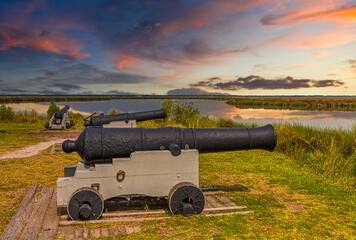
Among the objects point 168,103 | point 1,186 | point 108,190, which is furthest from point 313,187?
point 168,103

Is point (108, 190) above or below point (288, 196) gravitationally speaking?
above

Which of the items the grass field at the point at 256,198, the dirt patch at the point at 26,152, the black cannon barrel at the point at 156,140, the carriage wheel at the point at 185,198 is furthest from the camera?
the dirt patch at the point at 26,152

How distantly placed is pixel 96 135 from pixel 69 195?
841 millimetres

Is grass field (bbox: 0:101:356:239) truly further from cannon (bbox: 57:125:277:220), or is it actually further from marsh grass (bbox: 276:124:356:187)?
cannon (bbox: 57:125:277:220)

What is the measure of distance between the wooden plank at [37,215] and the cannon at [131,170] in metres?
0.36

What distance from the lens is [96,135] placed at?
342 cm

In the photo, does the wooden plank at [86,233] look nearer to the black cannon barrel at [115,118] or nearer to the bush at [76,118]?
the black cannon barrel at [115,118]

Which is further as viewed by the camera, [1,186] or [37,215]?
[1,186]

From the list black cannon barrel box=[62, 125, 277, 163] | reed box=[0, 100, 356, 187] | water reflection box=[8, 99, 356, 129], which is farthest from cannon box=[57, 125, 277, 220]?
water reflection box=[8, 99, 356, 129]

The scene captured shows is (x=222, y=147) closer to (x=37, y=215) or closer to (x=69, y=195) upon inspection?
(x=69, y=195)

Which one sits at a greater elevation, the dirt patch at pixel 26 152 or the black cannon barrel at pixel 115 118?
the black cannon barrel at pixel 115 118

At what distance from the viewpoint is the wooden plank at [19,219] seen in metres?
3.03

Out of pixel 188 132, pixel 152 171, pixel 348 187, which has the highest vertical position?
pixel 188 132

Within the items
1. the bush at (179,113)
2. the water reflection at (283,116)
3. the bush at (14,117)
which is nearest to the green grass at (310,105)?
the water reflection at (283,116)
